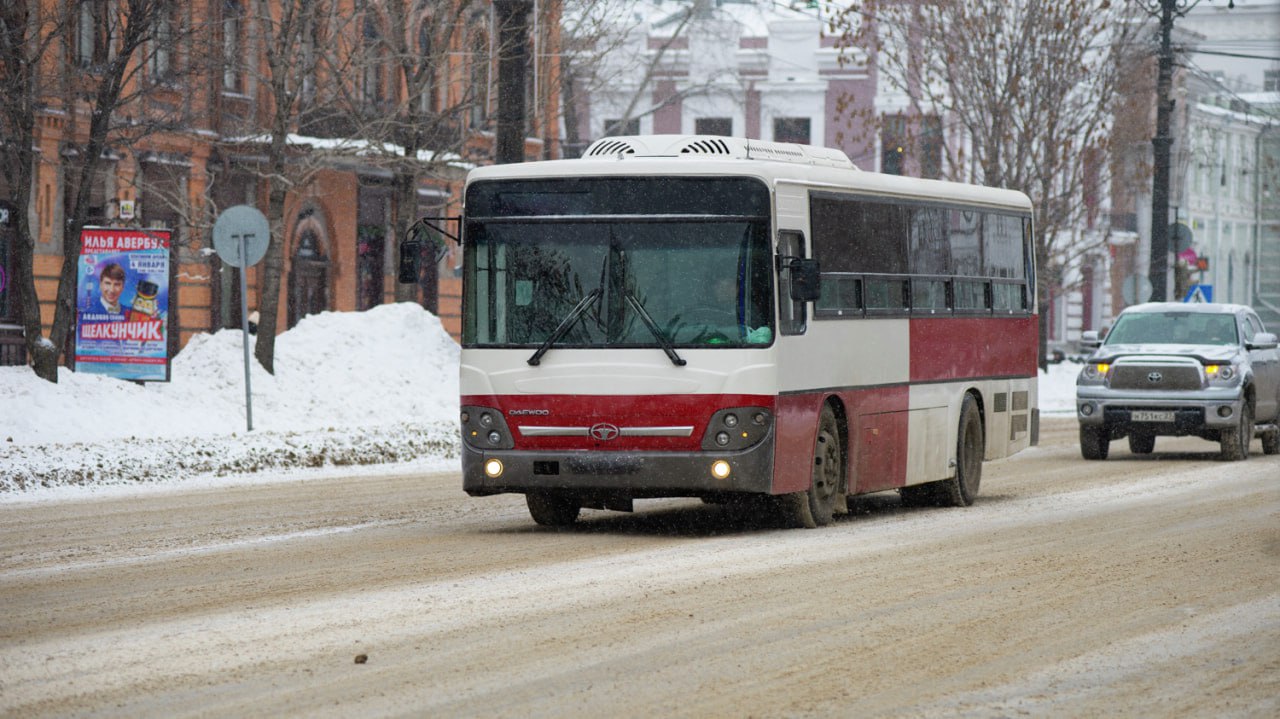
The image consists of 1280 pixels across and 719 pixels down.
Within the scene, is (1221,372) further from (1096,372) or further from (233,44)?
(233,44)

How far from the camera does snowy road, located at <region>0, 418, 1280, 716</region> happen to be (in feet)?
28.0

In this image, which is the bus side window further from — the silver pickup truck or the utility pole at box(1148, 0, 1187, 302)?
the utility pole at box(1148, 0, 1187, 302)

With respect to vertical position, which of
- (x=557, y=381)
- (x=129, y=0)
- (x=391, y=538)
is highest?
(x=129, y=0)

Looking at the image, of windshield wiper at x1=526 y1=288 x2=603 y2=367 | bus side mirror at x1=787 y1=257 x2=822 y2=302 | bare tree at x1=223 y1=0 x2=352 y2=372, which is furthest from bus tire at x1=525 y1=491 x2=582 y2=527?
bare tree at x1=223 y1=0 x2=352 y2=372

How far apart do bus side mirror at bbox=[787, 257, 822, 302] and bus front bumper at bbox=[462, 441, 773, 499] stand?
1023mm

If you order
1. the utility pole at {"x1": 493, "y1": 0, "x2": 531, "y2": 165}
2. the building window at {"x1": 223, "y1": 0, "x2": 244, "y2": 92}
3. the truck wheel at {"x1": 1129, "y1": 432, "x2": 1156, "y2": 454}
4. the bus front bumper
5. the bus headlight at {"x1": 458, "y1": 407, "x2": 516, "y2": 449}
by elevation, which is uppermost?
the building window at {"x1": 223, "y1": 0, "x2": 244, "y2": 92}

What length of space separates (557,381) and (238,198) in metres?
24.4

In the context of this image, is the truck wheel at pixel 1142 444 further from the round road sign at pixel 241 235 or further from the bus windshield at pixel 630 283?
the bus windshield at pixel 630 283

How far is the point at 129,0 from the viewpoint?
1023 inches

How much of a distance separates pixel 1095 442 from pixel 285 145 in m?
12.5

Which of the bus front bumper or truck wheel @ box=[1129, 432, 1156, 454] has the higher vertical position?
the bus front bumper

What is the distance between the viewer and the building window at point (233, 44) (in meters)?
30.7

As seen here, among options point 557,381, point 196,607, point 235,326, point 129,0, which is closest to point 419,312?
point 235,326

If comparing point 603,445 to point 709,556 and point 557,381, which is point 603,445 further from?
point 709,556
